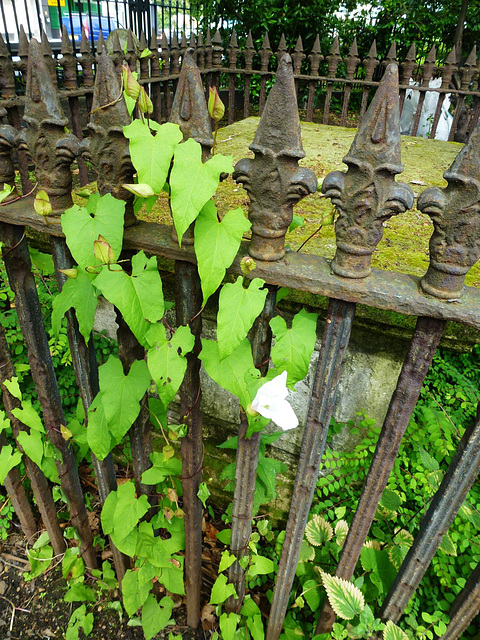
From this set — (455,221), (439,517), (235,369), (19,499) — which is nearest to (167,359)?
(235,369)

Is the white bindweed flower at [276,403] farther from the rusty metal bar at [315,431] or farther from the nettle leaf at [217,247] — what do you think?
the nettle leaf at [217,247]

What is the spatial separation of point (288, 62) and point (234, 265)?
479mm

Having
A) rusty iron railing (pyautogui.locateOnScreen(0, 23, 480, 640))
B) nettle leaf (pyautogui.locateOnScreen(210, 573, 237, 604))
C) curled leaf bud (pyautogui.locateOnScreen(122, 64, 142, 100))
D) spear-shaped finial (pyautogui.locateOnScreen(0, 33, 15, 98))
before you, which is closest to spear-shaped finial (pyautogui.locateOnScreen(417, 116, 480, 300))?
rusty iron railing (pyautogui.locateOnScreen(0, 23, 480, 640))

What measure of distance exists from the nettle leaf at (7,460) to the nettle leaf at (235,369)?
1.09 metres

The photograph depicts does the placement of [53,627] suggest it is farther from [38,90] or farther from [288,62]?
[288,62]

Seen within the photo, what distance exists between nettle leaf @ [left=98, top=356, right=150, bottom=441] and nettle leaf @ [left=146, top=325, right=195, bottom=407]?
196 mm

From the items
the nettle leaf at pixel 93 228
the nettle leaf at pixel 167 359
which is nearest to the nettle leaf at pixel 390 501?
the nettle leaf at pixel 167 359

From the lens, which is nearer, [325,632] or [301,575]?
[325,632]

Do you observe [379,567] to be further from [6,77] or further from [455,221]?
[6,77]

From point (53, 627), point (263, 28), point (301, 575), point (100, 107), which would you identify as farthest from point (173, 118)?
point (263, 28)

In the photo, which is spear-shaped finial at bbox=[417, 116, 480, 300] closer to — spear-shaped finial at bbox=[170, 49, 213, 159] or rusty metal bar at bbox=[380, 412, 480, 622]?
rusty metal bar at bbox=[380, 412, 480, 622]

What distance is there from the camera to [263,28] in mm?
8602

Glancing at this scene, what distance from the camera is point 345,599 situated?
1.49 meters

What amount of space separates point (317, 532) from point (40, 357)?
1355mm
